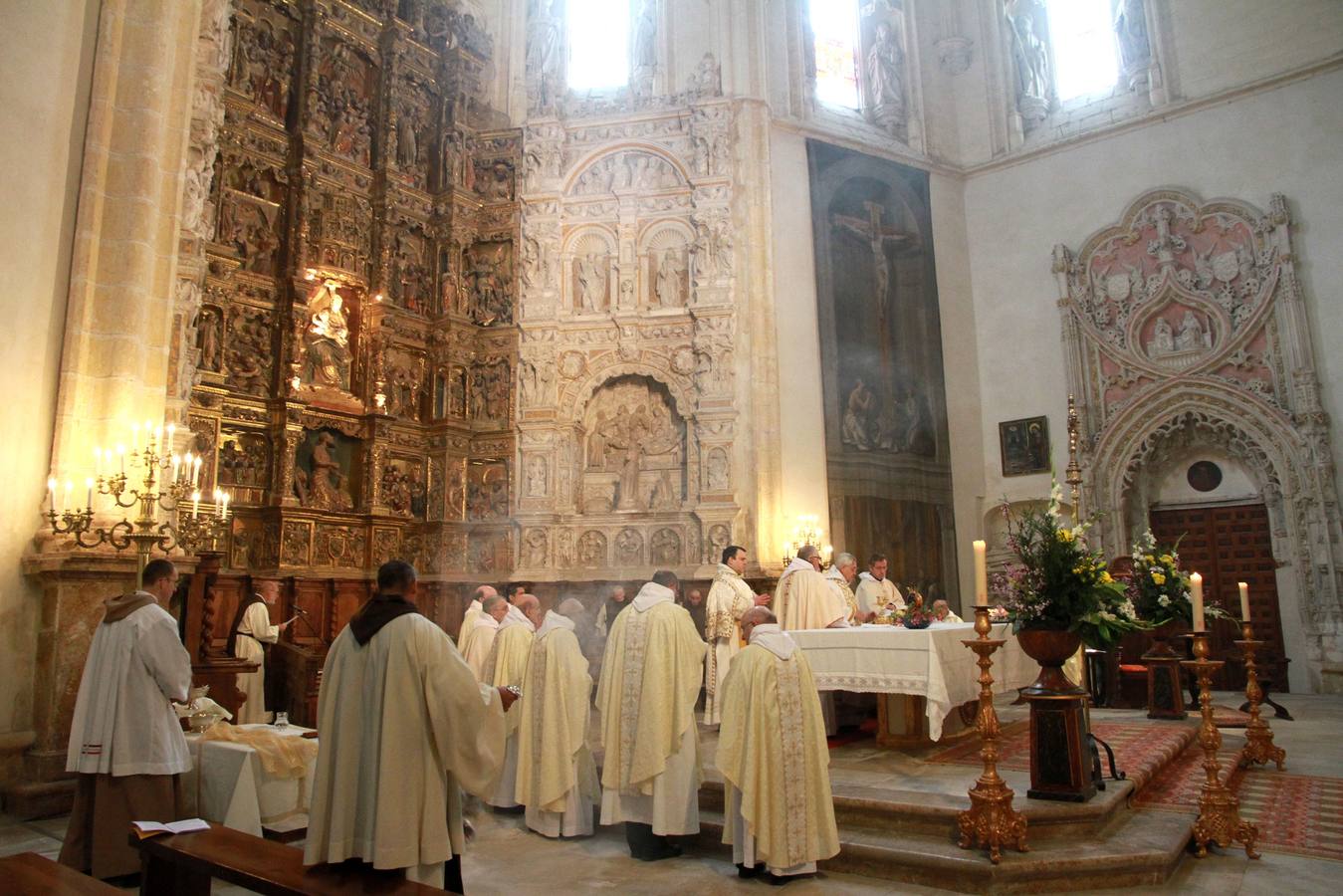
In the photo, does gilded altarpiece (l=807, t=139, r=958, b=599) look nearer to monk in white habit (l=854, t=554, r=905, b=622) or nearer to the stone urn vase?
monk in white habit (l=854, t=554, r=905, b=622)

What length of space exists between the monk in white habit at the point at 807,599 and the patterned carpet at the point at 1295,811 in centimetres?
361

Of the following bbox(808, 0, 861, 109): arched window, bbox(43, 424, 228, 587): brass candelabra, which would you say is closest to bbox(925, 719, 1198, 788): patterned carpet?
bbox(43, 424, 228, 587): brass candelabra

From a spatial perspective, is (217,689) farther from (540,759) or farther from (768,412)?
(768,412)

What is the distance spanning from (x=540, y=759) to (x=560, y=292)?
9.63 meters

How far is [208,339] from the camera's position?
11.9 metres

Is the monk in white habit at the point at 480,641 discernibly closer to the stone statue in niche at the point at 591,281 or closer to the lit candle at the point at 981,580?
the lit candle at the point at 981,580

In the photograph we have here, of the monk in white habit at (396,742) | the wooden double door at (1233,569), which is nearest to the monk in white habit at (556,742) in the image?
the monk in white habit at (396,742)

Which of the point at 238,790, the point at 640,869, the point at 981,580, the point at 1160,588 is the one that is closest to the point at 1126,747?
the point at 1160,588

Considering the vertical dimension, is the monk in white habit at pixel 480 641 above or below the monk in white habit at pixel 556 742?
above

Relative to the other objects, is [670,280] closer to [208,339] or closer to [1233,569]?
[208,339]

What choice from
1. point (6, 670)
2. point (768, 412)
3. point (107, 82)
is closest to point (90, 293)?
point (107, 82)

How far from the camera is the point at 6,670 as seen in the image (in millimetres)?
7488

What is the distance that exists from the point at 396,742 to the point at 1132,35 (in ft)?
59.4

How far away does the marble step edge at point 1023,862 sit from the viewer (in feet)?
17.2
